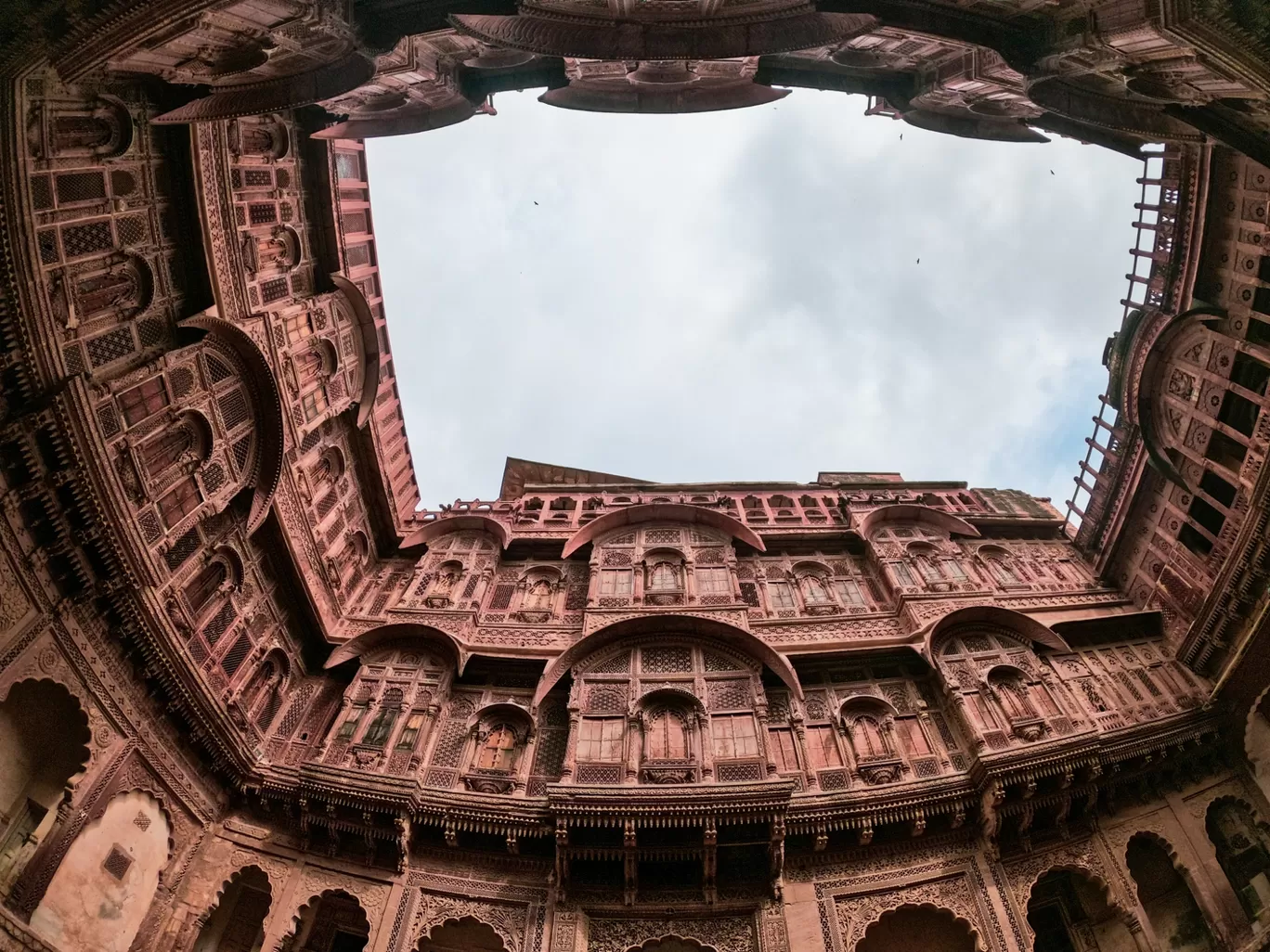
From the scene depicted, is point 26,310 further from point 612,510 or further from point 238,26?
point 612,510

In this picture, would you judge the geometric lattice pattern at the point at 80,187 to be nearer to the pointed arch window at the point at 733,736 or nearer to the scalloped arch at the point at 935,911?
the pointed arch window at the point at 733,736

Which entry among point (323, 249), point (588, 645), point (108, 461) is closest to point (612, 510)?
point (588, 645)

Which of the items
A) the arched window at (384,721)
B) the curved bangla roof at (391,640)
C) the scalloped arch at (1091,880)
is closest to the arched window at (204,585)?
the curved bangla roof at (391,640)

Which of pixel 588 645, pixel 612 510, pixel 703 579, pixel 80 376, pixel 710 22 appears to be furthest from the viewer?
pixel 612 510

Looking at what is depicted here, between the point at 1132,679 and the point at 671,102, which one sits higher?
the point at 671,102

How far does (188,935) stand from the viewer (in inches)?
531

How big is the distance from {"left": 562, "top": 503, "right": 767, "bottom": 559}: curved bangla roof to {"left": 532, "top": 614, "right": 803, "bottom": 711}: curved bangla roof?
4.63 metres

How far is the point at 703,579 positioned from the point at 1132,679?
10.8 m

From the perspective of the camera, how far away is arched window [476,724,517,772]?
54.1 ft

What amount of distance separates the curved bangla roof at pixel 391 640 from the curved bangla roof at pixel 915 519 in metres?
12.5

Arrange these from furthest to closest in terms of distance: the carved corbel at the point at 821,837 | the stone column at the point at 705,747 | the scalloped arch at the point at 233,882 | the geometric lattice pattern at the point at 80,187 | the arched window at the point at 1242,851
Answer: the stone column at the point at 705,747
the carved corbel at the point at 821,837
the arched window at the point at 1242,851
the scalloped arch at the point at 233,882
the geometric lattice pattern at the point at 80,187

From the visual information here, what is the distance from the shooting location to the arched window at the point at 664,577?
20.6 meters

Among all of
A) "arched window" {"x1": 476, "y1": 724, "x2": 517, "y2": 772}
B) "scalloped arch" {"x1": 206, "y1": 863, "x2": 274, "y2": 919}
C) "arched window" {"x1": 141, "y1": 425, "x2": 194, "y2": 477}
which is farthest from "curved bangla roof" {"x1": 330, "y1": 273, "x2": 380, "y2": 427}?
"scalloped arch" {"x1": 206, "y1": 863, "x2": 274, "y2": 919}

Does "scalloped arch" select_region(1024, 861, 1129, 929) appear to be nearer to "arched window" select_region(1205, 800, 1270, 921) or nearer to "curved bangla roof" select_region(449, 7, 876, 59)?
"arched window" select_region(1205, 800, 1270, 921)
